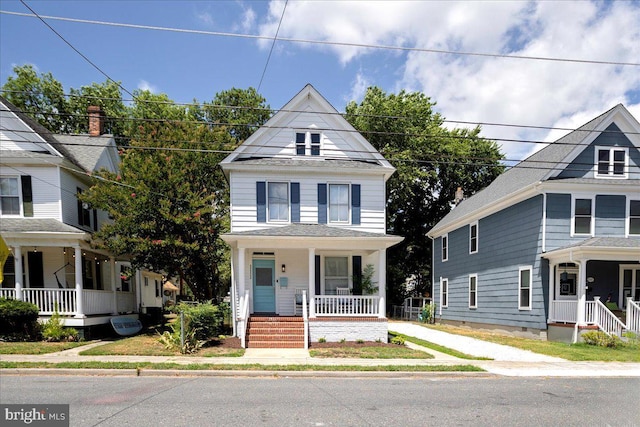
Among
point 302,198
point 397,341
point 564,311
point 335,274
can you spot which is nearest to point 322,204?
point 302,198

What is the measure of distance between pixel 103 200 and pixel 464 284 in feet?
59.3

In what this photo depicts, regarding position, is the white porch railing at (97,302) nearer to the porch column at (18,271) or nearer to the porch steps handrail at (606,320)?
the porch column at (18,271)

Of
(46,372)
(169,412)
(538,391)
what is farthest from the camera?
(46,372)

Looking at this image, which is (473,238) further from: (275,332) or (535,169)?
(275,332)

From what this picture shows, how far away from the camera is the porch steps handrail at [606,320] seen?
12.7 metres

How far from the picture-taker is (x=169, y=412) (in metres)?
5.52

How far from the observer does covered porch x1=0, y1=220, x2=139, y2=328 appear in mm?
12898

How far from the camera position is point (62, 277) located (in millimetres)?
14969

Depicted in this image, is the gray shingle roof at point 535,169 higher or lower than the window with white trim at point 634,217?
higher

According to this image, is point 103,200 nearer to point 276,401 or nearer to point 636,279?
point 276,401

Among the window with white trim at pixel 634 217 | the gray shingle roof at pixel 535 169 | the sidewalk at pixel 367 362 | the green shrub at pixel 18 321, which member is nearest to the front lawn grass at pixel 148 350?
the sidewalk at pixel 367 362

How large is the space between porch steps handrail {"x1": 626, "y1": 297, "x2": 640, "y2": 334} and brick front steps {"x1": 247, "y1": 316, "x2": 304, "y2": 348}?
11685mm

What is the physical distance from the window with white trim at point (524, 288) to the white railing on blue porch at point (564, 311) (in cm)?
96

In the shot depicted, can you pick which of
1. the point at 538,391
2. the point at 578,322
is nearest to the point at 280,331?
the point at 538,391
